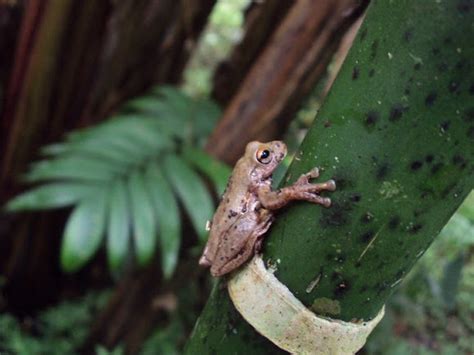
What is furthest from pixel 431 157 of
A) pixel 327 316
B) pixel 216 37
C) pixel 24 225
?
pixel 216 37

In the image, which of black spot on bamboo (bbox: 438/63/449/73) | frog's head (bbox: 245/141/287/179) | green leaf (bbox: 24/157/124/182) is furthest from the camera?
green leaf (bbox: 24/157/124/182)

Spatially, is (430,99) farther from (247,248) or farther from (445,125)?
(247,248)

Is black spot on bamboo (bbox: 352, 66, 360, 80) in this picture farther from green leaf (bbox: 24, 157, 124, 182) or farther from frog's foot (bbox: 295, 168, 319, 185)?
green leaf (bbox: 24, 157, 124, 182)

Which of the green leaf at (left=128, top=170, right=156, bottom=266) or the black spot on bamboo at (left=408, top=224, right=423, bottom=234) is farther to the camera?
the green leaf at (left=128, top=170, right=156, bottom=266)

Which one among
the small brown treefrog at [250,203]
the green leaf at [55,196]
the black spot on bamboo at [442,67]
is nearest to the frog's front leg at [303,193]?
the small brown treefrog at [250,203]

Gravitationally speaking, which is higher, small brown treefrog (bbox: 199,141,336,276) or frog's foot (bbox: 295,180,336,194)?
frog's foot (bbox: 295,180,336,194)

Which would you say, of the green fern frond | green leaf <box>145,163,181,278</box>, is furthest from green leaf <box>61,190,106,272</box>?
green leaf <box>145,163,181,278</box>

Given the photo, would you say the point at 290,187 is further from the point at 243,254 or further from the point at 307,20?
the point at 307,20
